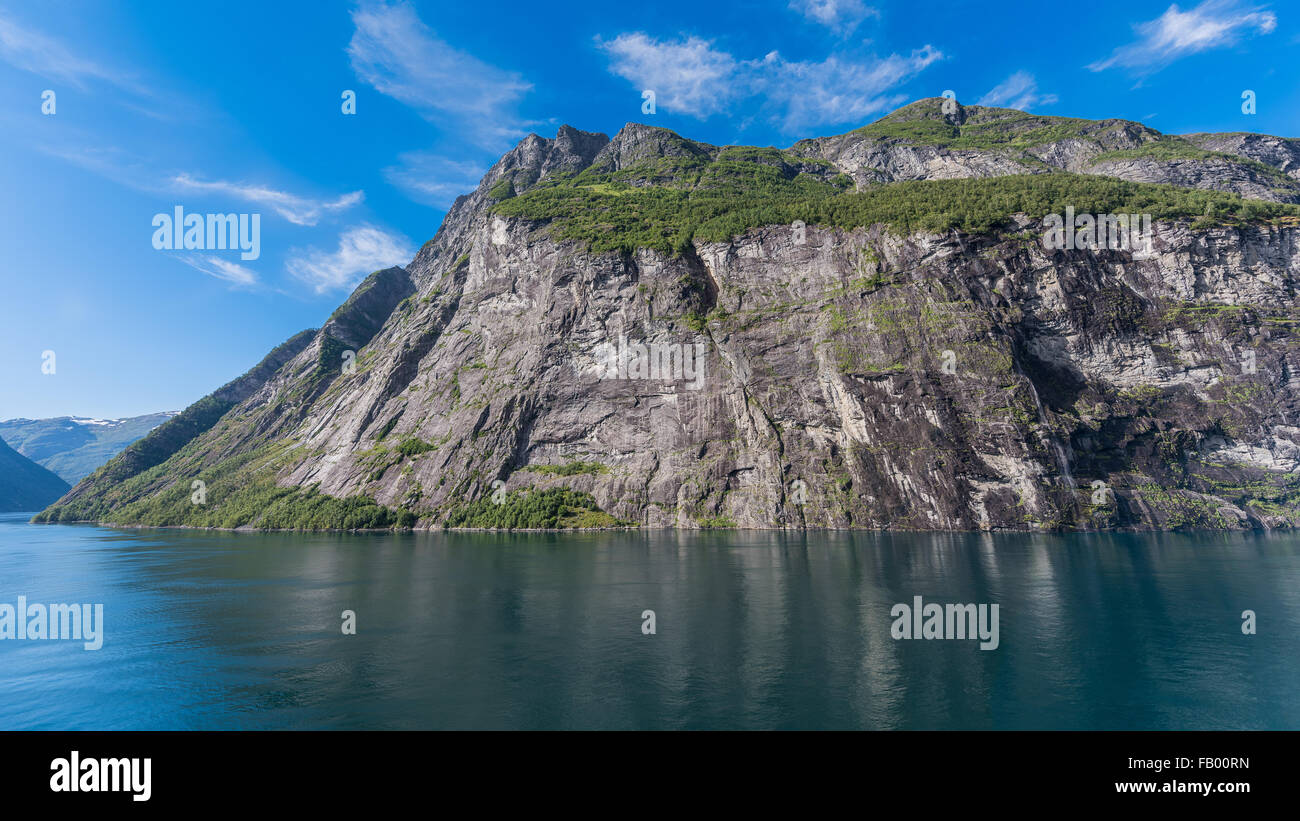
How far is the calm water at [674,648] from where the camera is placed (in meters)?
20.6

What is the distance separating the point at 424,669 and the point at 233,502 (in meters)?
146

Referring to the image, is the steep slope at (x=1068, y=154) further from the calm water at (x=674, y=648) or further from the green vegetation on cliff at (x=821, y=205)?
the calm water at (x=674, y=648)

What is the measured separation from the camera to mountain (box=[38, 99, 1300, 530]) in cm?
8219

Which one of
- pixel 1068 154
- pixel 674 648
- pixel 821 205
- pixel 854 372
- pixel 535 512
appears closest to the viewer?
pixel 674 648

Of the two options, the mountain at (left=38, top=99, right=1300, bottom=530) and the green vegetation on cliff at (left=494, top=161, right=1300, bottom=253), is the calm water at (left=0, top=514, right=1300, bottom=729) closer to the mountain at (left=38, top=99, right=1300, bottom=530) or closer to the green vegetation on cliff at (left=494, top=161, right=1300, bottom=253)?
the mountain at (left=38, top=99, right=1300, bottom=530)

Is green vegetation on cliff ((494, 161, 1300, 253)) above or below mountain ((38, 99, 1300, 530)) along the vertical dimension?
above

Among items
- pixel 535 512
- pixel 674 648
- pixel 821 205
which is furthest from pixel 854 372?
pixel 674 648

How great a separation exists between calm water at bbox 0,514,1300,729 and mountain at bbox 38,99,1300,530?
29901 millimetres

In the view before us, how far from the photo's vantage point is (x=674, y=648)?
1105 inches

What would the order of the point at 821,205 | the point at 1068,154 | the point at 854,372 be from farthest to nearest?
the point at 1068,154 < the point at 821,205 < the point at 854,372

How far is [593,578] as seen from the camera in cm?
4791

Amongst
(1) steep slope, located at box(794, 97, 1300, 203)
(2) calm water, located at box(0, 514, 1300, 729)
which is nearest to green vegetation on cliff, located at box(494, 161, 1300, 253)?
(1) steep slope, located at box(794, 97, 1300, 203)

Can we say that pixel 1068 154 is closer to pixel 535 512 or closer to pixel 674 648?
pixel 535 512

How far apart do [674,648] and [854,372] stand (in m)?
77.7
